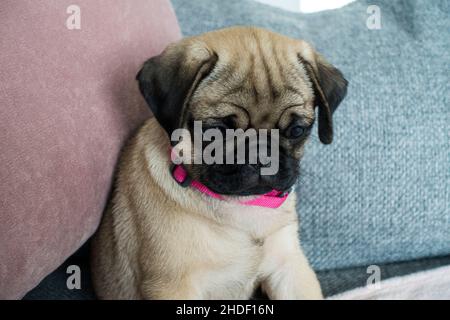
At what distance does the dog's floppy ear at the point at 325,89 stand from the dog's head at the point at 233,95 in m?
0.03

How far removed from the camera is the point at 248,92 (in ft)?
3.55

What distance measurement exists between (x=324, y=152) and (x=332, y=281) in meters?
0.38

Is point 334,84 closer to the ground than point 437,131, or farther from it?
farther from it

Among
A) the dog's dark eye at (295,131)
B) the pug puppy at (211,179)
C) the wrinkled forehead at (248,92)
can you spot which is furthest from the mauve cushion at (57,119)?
the dog's dark eye at (295,131)

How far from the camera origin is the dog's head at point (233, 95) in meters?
1.07

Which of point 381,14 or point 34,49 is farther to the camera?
point 381,14

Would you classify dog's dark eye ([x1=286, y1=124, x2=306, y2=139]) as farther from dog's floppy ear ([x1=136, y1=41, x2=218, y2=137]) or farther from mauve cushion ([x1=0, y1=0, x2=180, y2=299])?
mauve cushion ([x1=0, y1=0, x2=180, y2=299])

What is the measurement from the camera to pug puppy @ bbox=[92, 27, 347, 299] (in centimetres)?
108

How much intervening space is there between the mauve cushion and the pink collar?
17 cm

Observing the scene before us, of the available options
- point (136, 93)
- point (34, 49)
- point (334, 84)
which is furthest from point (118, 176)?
point (334, 84)

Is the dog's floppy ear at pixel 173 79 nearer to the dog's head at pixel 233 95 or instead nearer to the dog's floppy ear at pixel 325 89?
the dog's head at pixel 233 95
